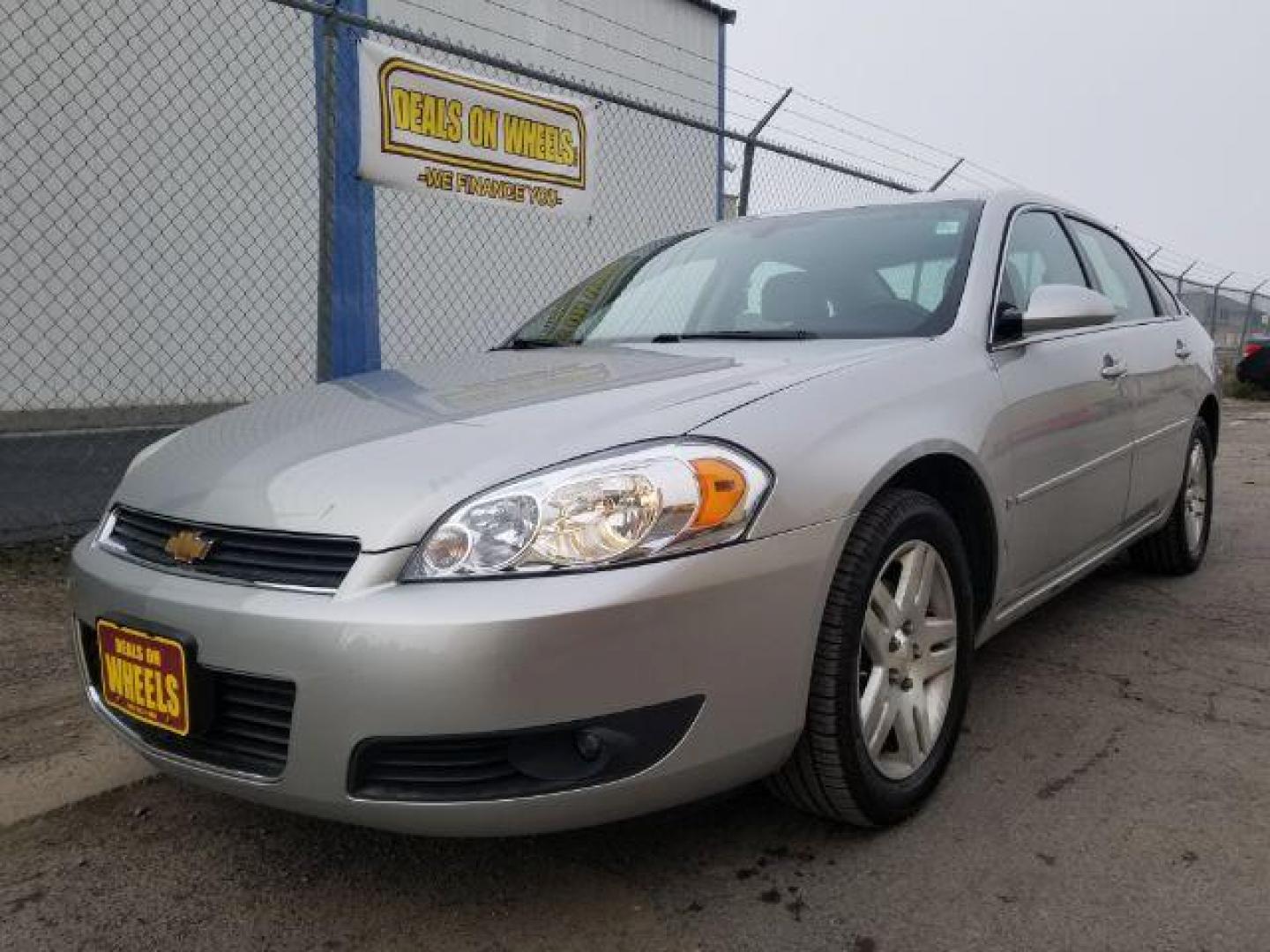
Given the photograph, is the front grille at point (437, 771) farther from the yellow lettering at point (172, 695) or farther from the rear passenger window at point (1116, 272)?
the rear passenger window at point (1116, 272)

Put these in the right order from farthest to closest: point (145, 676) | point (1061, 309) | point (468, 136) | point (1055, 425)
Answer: point (468, 136)
point (1055, 425)
point (1061, 309)
point (145, 676)

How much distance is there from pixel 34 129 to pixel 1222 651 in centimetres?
804

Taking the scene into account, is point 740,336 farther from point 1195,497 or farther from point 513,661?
point 1195,497

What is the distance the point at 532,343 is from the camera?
320 cm

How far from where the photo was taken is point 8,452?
4375 mm

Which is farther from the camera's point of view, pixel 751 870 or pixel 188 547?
pixel 751 870

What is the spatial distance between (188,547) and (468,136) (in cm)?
335

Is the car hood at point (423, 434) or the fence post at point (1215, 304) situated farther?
the fence post at point (1215, 304)

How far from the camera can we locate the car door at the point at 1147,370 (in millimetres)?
3395

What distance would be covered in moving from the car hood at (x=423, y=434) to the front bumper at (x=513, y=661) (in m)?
0.14

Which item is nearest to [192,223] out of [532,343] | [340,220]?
[340,220]

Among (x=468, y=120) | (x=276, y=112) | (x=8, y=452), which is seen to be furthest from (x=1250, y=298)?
(x=8, y=452)

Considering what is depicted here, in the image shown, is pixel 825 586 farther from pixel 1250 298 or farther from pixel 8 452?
pixel 1250 298

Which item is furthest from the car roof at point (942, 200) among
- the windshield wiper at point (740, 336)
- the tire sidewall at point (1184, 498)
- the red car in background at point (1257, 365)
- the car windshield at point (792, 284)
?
the red car in background at point (1257, 365)
